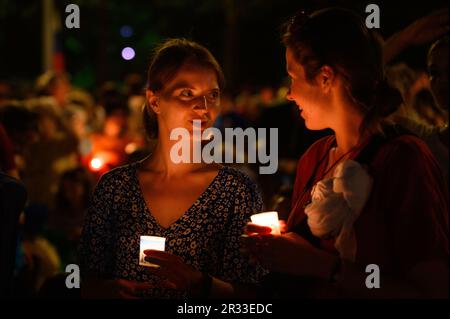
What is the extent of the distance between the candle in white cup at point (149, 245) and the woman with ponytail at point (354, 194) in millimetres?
419

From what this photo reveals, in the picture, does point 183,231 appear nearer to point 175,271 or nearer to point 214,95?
point 175,271

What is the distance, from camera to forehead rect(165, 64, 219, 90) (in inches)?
124

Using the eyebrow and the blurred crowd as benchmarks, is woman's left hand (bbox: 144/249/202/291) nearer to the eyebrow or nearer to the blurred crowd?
the eyebrow

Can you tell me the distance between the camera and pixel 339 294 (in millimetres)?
2557

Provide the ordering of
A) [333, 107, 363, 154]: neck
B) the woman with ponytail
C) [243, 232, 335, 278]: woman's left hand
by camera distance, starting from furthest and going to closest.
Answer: [333, 107, 363, 154]: neck < [243, 232, 335, 278]: woman's left hand < the woman with ponytail

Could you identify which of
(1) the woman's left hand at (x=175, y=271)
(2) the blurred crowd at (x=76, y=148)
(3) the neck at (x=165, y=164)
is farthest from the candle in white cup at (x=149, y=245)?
(2) the blurred crowd at (x=76, y=148)

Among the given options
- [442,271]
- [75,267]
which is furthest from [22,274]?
[442,271]

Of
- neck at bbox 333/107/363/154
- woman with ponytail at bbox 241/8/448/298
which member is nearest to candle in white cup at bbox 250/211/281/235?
woman with ponytail at bbox 241/8/448/298

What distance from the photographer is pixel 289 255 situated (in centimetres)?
251

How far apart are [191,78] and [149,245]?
2.27 feet

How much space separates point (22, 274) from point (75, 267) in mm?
1815

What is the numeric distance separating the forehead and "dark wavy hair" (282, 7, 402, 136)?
64 cm

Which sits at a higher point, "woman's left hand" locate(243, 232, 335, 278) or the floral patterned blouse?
the floral patterned blouse

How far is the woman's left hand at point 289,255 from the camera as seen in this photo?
248 centimetres
